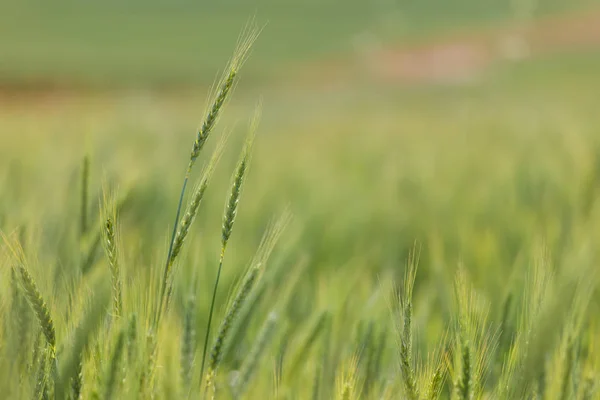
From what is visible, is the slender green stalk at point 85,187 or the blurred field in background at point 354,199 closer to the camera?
the slender green stalk at point 85,187

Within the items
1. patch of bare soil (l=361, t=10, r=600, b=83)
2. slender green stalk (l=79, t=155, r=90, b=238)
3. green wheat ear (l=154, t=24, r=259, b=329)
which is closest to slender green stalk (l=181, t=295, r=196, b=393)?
green wheat ear (l=154, t=24, r=259, b=329)

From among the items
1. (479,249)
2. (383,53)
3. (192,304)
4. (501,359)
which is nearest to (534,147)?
(479,249)

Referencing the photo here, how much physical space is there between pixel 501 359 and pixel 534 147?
1.51m

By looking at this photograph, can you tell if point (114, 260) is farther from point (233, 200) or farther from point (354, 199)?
point (354, 199)

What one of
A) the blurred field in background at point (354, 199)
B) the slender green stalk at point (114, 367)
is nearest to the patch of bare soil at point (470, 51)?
the blurred field in background at point (354, 199)

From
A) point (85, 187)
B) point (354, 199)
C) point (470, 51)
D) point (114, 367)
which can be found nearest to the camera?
point (114, 367)

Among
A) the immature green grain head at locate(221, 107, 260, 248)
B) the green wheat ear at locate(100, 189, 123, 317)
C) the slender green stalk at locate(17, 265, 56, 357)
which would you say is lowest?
the slender green stalk at locate(17, 265, 56, 357)

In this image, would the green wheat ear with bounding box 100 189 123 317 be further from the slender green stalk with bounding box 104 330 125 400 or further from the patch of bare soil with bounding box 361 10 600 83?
the patch of bare soil with bounding box 361 10 600 83

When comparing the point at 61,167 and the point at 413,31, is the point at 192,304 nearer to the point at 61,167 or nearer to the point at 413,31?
the point at 61,167

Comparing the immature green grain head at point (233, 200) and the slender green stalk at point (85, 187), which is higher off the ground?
the slender green stalk at point (85, 187)

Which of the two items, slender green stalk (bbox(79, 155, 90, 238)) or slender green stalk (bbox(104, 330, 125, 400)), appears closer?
slender green stalk (bbox(104, 330, 125, 400))

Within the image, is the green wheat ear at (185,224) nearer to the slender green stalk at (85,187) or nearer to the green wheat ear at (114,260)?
the green wheat ear at (114,260)

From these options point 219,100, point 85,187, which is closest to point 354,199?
point 85,187

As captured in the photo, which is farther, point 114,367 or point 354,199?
point 354,199
